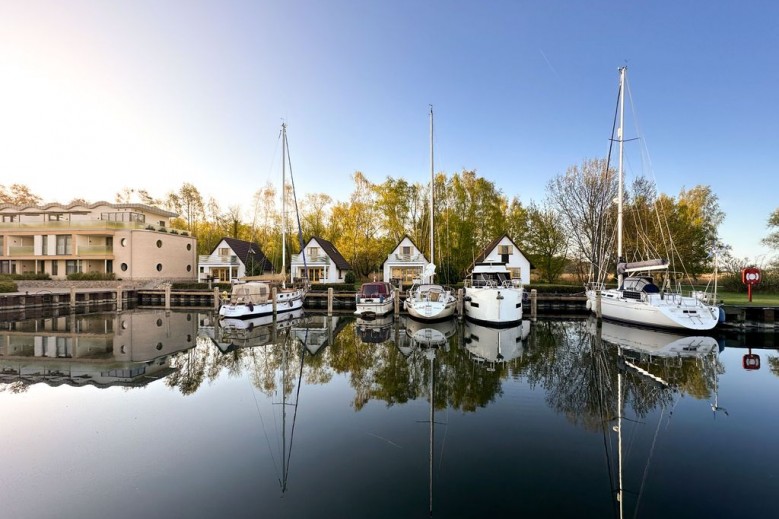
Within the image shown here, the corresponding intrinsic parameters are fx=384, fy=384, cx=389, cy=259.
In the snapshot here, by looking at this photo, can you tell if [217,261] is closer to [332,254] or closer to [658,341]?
[332,254]

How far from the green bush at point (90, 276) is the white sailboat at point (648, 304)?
4001cm

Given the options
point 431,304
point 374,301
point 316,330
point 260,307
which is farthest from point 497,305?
point 260,307

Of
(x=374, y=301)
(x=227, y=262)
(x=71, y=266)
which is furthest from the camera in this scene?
(x=227, y=262)

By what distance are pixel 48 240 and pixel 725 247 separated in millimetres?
65012

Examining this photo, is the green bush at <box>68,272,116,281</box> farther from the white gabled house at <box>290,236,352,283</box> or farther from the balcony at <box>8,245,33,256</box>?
the white gabled house at <box>290,236,352,283</box>

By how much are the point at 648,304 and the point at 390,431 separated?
16358mm

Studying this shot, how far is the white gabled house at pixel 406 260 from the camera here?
3788cm

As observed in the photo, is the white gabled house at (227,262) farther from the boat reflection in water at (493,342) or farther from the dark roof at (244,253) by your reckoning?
the boat reflection in water at (493,342)

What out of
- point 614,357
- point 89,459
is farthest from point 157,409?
point 614,357

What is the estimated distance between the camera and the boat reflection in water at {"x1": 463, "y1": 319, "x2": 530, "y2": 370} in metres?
12.8

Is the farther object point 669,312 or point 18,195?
point 18,195

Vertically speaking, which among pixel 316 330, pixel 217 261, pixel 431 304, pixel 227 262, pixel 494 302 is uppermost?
pixel 217 261

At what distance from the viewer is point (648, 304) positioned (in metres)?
18.1

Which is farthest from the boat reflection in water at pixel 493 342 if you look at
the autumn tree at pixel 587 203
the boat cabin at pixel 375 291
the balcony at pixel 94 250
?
the balcony at pixel 94 250
